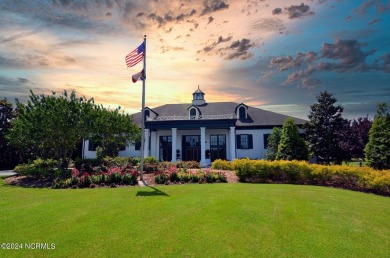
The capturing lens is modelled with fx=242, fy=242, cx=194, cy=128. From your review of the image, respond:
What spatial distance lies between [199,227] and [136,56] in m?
12.8

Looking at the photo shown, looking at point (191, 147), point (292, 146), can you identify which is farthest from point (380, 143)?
point (191, 147)

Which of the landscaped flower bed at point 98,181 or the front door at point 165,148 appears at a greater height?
the front door at point 165,148

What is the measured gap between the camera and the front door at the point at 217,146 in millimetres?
32469

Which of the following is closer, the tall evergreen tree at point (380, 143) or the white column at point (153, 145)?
the tall evergreen tree at point (380, 143)

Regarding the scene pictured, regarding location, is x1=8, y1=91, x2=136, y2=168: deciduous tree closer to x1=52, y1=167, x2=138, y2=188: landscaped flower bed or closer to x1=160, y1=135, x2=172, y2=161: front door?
x1=52, y1=167, x2=138, y2=188: landscaped flower bed

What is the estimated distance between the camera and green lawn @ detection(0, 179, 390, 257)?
17.6 feet

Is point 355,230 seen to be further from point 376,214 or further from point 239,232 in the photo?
point 239,232

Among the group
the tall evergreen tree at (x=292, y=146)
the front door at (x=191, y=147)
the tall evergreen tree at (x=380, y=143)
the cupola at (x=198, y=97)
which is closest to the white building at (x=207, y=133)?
the front door at (x=191, y=147)

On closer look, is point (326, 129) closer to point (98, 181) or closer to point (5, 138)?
point (98, 181)

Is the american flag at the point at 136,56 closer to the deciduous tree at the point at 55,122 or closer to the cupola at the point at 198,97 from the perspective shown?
the deciduous tree at the point at 55,122

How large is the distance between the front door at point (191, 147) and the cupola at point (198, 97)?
6267mm

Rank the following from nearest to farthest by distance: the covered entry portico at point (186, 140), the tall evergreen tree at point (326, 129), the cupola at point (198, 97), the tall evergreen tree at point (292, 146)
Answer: the tall evergreen tree at point (292, 146) < the tall evergreen tree at point (326, 129) < the covered entry portico at point (186, 140) < the cupola at point (198, 97)

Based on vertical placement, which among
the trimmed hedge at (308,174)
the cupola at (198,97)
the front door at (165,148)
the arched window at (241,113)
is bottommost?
the trimmed hedge at (308,174)

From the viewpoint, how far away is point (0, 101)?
31.4 metres
